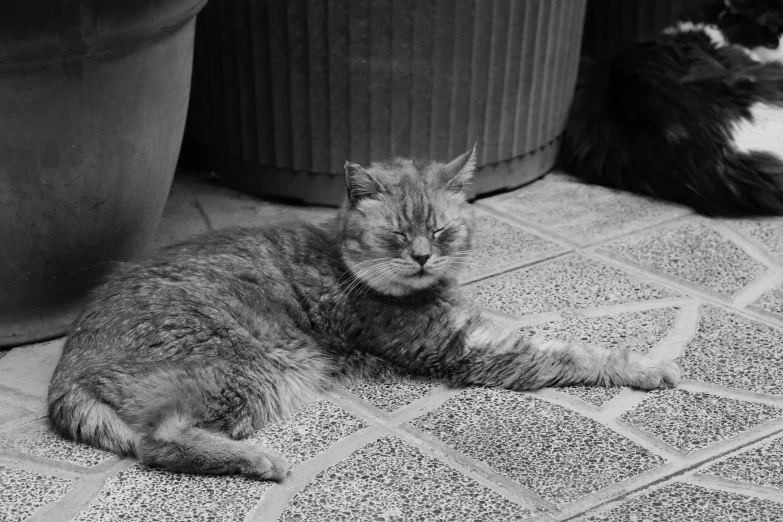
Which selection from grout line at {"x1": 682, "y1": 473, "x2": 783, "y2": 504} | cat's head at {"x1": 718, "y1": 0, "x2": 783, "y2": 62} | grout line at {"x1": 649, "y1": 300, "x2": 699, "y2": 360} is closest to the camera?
grout line at {"x1": 682, "y1": 473, "x2": 783, "y2": 504}

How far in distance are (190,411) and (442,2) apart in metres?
2.44

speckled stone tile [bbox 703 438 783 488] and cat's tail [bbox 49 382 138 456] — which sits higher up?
cat's tail [bbox 49 382 138 456]

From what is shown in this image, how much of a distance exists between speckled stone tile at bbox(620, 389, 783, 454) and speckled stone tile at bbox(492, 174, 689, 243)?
4.69 feet

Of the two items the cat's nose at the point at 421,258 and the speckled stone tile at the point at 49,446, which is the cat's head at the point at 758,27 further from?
the speckled stone tile at the point at 49,446

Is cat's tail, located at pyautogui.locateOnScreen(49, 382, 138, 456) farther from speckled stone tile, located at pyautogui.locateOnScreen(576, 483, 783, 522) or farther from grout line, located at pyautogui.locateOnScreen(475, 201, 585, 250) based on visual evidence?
grout line, located at pyautogui.locateOnScreen(475, 201, 585, 250)

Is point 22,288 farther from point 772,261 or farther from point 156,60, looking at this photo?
point 772,261


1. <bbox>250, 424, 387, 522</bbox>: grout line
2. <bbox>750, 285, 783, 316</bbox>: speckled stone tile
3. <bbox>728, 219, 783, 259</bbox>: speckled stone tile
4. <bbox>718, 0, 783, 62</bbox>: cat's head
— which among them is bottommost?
<bbox>250, 424, 387, 522</bbox>: grout line

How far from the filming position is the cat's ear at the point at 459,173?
11.5ft

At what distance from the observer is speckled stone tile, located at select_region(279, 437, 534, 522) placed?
8.92ft

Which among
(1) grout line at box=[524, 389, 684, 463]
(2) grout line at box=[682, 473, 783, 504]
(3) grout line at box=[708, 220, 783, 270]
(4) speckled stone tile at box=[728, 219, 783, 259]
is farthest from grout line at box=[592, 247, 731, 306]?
(2) grout line at box=[682, 473, 783, 504]

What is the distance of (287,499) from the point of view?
2779 mm

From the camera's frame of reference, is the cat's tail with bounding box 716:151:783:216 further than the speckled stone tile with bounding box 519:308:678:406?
Yes

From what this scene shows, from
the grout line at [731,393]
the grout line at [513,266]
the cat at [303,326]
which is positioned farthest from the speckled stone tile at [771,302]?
the grout line at [513,266]

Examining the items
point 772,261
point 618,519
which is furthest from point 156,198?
point 772,261
